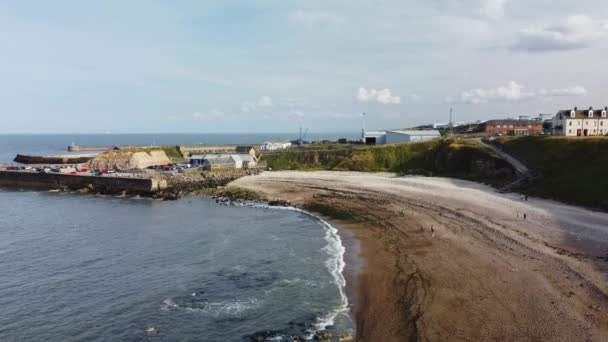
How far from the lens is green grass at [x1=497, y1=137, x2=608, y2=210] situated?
168 feet

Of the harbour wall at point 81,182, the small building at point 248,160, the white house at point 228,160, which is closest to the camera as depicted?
the harbour wall at point 81,182

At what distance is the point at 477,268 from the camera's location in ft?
106

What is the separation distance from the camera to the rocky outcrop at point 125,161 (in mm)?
98000

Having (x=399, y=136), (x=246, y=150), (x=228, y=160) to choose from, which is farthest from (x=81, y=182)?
(x=399, y=136)

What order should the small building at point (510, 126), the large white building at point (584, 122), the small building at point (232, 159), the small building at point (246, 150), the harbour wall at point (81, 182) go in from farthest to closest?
the small building at point (510, 126) → the small building at point (246, 150) → the small building at point (232, 159) → the large white building at point (584, 122) → the harbour wall at point (81, 182)

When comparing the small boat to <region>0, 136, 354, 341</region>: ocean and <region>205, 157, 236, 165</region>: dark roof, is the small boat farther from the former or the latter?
<region>205, 157, 236, 165</region>: dark roof

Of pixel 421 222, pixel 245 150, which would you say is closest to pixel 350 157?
pixel 245 150

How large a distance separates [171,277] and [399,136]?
261 ft

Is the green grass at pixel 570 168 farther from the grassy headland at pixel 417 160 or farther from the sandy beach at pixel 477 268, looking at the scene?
the grassy headland at pixel 417 160

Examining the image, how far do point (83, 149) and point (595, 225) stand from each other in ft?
576

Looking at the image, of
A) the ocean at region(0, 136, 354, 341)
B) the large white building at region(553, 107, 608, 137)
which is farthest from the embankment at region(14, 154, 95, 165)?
the large white building at region(553, 107, 608, 137)

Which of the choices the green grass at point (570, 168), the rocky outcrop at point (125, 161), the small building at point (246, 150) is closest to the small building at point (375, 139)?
the small building at point (246, 150)

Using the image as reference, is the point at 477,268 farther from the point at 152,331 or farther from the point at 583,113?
the point at 583,113

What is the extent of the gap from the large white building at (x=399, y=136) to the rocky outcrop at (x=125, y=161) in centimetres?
5349
